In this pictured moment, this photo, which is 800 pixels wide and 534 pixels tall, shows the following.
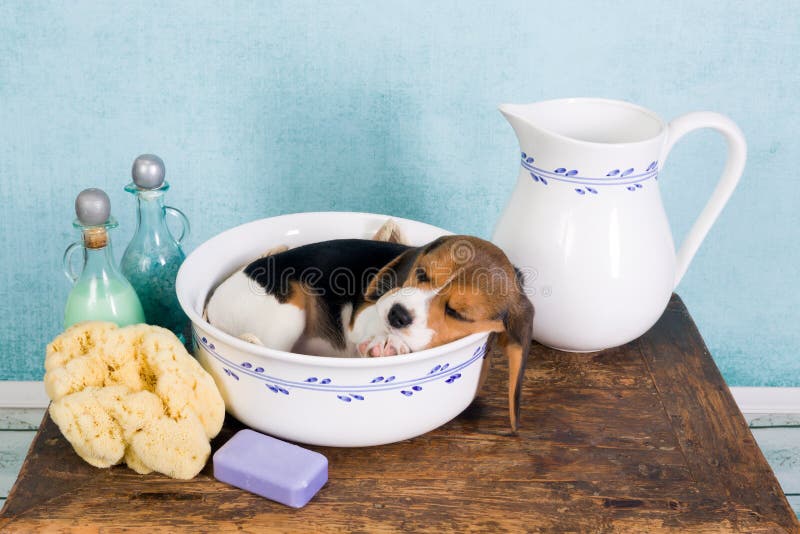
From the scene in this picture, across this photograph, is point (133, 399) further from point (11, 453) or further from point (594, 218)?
point (11, 453)

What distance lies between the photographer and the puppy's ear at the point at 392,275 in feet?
3.27

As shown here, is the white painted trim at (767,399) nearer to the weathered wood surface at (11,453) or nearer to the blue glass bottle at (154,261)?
the blue glass bottle at (154,261)

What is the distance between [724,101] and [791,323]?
1.73 feet

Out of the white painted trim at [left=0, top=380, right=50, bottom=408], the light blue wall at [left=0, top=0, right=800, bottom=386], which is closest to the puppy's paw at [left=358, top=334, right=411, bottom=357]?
the light blue wall at [left=0, top=0, right=800, bottom=386]

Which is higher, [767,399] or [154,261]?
[154,261]

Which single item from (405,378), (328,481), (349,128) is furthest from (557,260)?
(349,128)

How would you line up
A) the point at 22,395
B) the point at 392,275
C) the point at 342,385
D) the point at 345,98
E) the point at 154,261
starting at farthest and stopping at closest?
the point at 22,395 < the point at 345,98 < the point at 154,261 < the point at 392,275 < the point at 342,385

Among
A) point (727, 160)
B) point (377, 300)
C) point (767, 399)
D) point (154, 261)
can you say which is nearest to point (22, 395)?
point (154, 261)

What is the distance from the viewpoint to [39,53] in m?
1.38

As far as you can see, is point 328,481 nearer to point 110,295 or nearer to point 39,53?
point 110,295

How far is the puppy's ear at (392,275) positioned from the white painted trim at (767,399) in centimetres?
104

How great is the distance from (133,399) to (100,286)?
0.20 m

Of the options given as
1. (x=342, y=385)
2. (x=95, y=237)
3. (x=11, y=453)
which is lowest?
(x=11, y=453)

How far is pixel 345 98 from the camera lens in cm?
143
